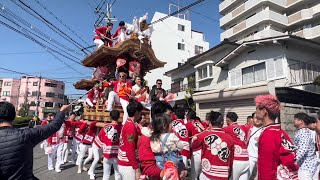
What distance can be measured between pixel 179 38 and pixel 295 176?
37.8 m

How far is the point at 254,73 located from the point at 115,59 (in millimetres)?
12844

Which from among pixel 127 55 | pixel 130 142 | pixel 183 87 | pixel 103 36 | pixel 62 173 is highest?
pixel 103 36

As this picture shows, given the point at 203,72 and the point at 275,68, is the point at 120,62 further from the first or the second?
the point at 203,72

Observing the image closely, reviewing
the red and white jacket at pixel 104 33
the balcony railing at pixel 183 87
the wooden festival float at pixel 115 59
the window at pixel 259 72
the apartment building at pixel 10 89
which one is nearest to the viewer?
the wooden festival float at pixel 115 59

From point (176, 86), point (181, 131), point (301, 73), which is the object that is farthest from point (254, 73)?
point (181, 131)

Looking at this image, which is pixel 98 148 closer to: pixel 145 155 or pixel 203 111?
pixel 145 155

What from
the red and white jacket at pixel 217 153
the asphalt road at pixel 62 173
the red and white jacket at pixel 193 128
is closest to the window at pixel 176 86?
the asphalt road at pixel 62 173

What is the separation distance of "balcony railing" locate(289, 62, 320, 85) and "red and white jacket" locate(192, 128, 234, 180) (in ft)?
49.1

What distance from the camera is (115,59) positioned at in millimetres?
8820

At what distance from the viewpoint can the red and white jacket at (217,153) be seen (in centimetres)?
365

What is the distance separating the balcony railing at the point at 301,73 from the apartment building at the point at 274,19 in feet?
30.2

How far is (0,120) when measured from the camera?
8.86 feet

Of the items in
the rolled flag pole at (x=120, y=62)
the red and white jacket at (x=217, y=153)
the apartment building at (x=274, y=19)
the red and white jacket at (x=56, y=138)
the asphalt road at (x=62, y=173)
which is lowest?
the asphalt road at (x=62, y=173)

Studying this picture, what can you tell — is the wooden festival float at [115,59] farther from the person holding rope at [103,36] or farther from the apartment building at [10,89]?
the apartment building at [10,89]
